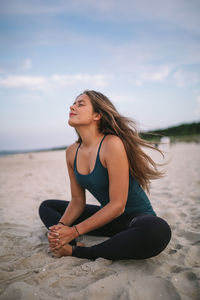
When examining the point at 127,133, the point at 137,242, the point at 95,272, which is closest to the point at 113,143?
the point at 127,133

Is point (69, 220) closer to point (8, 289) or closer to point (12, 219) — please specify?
point (8, 289)

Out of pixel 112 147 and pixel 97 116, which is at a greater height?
pixel 97 116

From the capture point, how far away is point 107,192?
82.2 inches

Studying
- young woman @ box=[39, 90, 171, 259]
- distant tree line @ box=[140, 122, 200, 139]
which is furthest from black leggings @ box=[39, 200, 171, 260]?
distant tree line @ box=[140, 122, 200, 139]

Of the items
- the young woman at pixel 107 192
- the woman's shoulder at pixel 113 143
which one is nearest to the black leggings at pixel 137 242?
the young woman at pixel 107 192

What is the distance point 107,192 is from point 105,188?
0.20 ft

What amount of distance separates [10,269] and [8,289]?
0.36 meters

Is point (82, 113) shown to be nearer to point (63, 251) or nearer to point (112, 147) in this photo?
point (112, 147)

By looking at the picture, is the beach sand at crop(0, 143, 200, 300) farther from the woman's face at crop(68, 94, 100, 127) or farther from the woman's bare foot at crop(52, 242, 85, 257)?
the woman's face at crop(68, 94, 100, 127)

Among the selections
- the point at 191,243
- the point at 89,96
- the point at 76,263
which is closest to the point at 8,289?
the point at 76,263

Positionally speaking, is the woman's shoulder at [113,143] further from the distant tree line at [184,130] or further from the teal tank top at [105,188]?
the distant tree line at [184,130]

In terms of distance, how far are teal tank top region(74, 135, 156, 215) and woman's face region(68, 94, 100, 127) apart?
45 cm

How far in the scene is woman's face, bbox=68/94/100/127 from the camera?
217 cm

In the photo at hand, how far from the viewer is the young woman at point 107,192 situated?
5.54 ft
